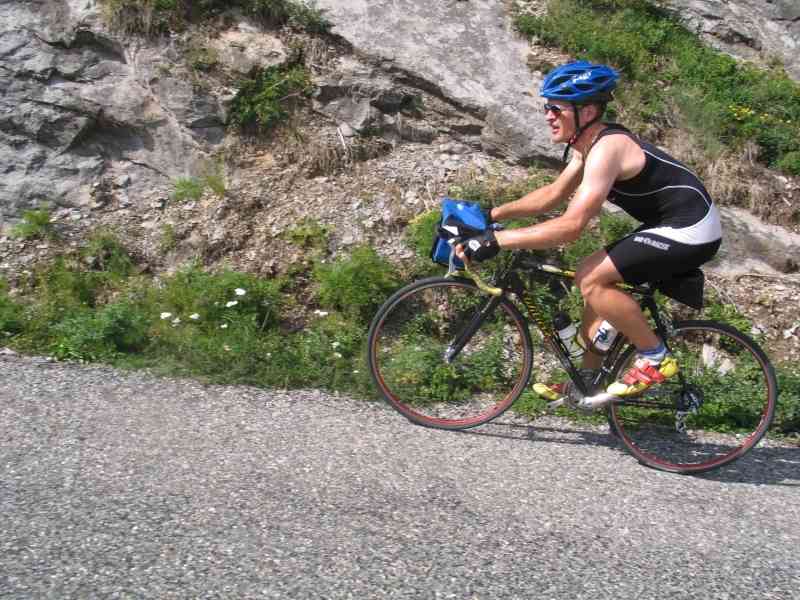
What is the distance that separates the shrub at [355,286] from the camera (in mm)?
5621

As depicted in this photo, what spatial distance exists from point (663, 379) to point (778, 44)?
21.6 feet

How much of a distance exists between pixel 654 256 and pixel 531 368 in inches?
43.0

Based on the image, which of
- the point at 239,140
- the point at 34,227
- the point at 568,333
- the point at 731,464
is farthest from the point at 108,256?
the point at 731,464

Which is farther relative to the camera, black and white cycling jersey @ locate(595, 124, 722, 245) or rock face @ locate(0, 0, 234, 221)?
rock face @ locate(0, 0, 234, 221)

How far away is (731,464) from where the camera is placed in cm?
451

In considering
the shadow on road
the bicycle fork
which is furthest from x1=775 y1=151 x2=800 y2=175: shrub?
the bicycle fork

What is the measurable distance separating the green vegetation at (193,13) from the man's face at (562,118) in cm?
401

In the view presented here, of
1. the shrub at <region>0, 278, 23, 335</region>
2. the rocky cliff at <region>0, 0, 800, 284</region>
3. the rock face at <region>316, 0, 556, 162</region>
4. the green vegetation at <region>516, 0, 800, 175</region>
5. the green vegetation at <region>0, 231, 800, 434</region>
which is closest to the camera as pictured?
the green vegetation at <region>0, 231, 800, 434</region>

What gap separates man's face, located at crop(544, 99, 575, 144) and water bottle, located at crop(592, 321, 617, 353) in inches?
45.4

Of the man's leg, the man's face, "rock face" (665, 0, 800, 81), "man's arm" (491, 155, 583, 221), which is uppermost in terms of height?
the man's face

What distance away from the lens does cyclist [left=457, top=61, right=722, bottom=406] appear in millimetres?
3848

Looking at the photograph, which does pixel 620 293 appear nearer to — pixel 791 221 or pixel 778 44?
pixel 791 221

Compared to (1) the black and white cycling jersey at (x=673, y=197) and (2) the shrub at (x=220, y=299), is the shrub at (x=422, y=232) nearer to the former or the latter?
(2) the shrub at (x=220, y=299)

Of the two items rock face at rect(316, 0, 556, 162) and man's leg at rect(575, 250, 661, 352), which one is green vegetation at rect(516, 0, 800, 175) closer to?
rock face at rect(316, 0, 556, 162)
